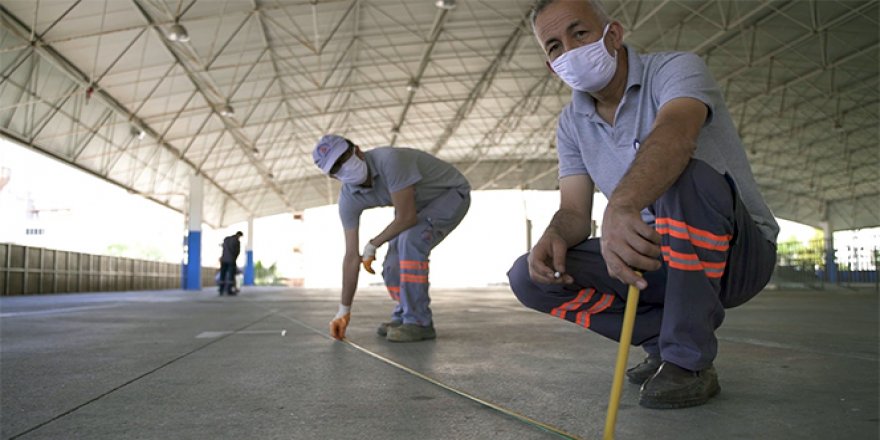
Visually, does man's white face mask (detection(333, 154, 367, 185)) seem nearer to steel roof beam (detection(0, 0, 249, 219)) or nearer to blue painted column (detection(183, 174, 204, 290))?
steel roof beam (detection(0, 0, 249, 219))

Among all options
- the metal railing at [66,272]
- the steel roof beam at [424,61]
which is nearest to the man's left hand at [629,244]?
the steel roof beam at [424,61]

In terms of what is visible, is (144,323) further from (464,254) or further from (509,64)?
(464,254)

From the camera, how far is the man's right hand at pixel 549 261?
63.9 inches

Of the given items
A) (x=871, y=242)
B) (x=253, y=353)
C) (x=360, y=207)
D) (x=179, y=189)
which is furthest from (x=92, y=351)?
(x=179, y=189)

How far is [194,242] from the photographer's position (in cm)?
2278

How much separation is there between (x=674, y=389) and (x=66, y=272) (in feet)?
68.7

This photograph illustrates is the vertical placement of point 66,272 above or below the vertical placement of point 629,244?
below

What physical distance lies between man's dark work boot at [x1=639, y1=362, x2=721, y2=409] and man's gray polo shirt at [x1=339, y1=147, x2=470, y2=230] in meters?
2.24

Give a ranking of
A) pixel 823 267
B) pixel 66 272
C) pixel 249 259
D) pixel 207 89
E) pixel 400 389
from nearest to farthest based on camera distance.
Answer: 1. pixel 400 389
2. pixel 823 267
3. pixel 66 272
4. pixel 207 89
5. pixel 249 259

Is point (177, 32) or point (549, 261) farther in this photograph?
point (177, 32)

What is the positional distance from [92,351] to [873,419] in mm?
3180

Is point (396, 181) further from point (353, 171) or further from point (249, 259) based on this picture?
point (249, 259)

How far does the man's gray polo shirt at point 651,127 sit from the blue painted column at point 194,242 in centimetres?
2256

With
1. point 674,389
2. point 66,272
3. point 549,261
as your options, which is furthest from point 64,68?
point 674,389
